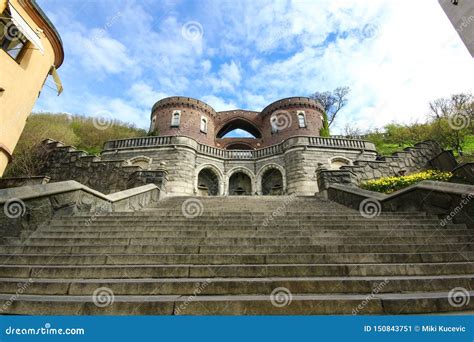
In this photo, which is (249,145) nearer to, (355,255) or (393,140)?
(393,140)

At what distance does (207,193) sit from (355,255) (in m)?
15.8

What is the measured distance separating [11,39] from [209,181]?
43.8 feet

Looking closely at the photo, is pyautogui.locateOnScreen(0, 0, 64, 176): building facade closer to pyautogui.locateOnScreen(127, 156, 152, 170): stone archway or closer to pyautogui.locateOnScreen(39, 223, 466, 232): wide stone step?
pyautogui.locateOnScreen(127, 156, 152, 170): stone archway

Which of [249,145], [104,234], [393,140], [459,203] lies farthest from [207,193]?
[393,140]

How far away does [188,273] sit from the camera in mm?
3102

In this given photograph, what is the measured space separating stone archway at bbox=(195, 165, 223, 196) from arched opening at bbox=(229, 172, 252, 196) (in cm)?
165

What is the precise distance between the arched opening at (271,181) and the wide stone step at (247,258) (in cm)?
1482

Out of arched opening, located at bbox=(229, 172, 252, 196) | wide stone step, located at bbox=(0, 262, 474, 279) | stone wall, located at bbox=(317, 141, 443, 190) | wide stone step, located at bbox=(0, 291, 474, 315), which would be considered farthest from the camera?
arched opening, located at bbox=(229, 172, 252, 196)

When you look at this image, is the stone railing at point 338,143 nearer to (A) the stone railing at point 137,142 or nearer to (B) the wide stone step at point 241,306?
(A) the stone railing at point 137,142

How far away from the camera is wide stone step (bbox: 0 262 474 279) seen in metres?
3.05

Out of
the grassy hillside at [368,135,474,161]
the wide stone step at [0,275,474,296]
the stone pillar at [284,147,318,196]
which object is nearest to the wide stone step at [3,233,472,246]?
the wide stone step at [0,275,474,296]

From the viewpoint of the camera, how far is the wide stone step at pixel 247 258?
133 inches

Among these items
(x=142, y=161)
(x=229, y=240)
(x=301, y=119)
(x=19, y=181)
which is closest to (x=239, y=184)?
(x=142, y=161)

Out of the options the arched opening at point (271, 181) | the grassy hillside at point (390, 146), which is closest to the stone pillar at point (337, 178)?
the arched opening at point (271, 181)
